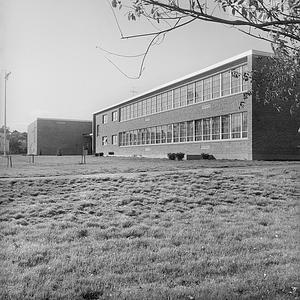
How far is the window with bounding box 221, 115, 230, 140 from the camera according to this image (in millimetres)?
25594

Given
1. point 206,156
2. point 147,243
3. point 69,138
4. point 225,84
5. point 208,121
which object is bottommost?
point 147,243

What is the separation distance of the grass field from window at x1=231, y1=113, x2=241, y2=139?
1584 centimetres

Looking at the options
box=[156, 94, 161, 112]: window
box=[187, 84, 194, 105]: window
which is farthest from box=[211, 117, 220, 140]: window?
box=[156, 94, 161, 112]: window

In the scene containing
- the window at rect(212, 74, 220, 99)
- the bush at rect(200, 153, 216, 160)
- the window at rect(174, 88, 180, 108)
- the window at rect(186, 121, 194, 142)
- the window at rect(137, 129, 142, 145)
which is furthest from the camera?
the window at rect(137, 129, 142, 145)

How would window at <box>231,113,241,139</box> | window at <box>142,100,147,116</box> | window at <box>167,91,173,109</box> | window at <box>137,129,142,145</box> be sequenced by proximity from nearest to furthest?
window at <box>231,113,241,139</box>, window at <box>167,91,173,109</box>, window at <box>142,100,147,116</box>, window at <box>137,129,142,145</box>

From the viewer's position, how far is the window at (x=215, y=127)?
2670 cm

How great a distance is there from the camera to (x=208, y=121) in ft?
91.8

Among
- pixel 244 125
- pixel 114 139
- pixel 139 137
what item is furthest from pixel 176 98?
pixel 114 139

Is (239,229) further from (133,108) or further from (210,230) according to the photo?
(133,108)

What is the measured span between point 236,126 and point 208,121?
3501 mm

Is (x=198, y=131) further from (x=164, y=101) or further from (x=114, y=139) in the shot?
(x=114, y=139)

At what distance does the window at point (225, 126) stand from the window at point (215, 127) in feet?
1.74

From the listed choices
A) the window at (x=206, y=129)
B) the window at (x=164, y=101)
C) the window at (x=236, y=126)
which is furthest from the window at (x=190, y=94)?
the window at (x=236, y=126)

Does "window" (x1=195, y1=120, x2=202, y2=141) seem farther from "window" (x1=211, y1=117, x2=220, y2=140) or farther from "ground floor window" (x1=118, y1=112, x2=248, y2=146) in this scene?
"window" (x1=211, y1=117, x2=220, y2=140)
